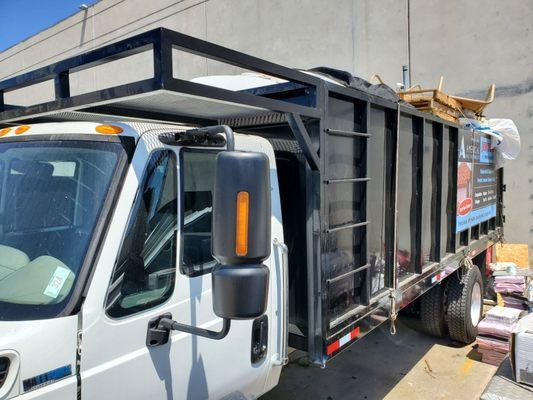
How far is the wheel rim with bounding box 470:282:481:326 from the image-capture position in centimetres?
529

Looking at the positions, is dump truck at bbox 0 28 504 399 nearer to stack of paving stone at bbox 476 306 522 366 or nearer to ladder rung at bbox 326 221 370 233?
ladder rung at bbox 326 221 370 233

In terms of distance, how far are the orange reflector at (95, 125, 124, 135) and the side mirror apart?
672 millimetres

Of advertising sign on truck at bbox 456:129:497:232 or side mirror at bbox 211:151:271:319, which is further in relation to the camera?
advertising sign on truck at bbox 456:129:497:232

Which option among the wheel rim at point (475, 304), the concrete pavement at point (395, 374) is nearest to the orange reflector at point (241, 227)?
the concrete pavement at point (395, 374)

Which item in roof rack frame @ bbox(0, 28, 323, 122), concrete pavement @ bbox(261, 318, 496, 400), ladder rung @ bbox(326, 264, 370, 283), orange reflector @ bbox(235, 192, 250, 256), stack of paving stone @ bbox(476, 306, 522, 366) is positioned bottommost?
concrete pavement @ bbox(261, 318, 496, 400)

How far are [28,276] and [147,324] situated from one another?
513mm

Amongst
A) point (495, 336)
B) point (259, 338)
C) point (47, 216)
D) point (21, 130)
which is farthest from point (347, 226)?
point (495, 336)

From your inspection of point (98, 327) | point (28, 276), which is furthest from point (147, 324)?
point (28, 276)

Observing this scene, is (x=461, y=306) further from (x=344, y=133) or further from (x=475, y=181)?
(x=344, y=133)

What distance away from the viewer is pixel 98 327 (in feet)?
5.77

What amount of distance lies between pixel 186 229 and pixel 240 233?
67 cm

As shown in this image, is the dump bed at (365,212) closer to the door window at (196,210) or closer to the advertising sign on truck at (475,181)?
the advertising sign on truck at (475,181)

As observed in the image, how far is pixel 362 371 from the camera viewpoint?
4734 millimetres

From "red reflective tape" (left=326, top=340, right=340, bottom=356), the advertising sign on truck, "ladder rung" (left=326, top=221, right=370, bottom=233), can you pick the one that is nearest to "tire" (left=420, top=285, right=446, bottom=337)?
the advertising sign on truck
